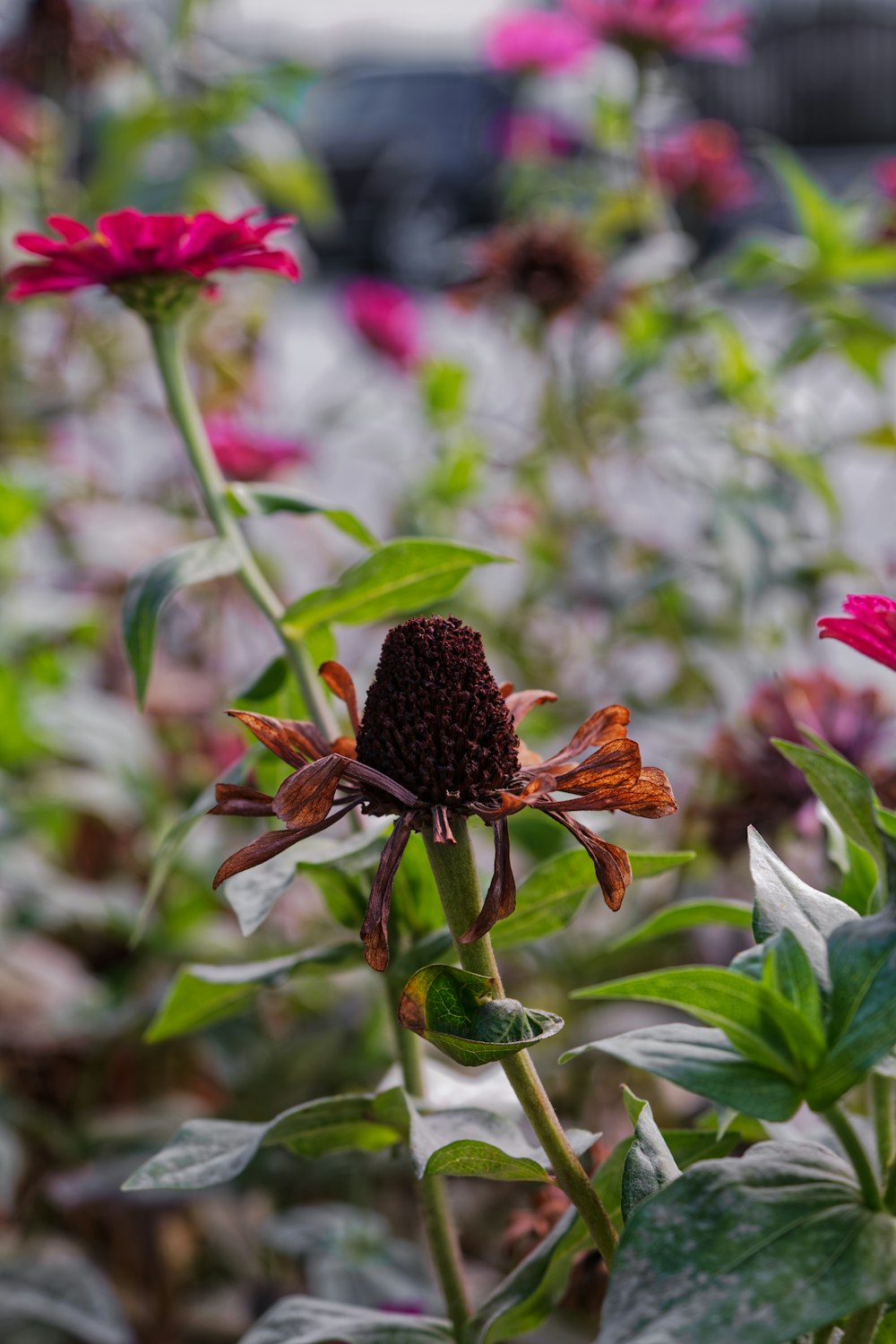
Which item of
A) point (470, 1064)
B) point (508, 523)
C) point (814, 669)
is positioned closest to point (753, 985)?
point (470, 1064)

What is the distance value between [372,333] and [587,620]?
Result: 0.54m

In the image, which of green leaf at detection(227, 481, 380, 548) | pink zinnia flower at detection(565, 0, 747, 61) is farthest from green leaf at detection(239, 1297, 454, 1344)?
pink zinnia flower at detection(565, 0, 747, 61)

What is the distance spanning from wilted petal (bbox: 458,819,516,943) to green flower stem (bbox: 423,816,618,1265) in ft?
0.03

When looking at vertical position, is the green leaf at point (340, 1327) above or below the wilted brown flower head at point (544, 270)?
below

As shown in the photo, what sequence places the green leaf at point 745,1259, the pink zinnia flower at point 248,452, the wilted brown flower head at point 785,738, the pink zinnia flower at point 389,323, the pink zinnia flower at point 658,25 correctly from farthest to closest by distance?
1. the pink zinnia flower at point 389,323
2. the pink zinnia flower at point 248,452
3. the pink zinnia flower at point 658,25
4. the wilted brown flower head at point 785,738
5. the green leaf at point 745,1259

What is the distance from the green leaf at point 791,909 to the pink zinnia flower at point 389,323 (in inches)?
46.6

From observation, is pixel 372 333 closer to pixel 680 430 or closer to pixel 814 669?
pixel 680 430

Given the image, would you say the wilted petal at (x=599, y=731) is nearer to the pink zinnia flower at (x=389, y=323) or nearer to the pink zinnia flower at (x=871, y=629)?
the pink zinnia flower at (x=871, y=629)

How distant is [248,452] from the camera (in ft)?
3.56

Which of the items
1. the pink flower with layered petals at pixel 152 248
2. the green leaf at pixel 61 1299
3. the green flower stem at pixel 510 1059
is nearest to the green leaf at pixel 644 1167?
the green flower stem at pixel 510 1059

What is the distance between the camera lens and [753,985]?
0.94ft

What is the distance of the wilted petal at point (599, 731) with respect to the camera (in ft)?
1.09

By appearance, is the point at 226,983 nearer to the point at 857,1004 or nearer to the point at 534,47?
the point at 857,1004

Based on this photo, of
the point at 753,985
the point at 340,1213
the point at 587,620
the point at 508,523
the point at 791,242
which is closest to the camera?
the point at 753,985
